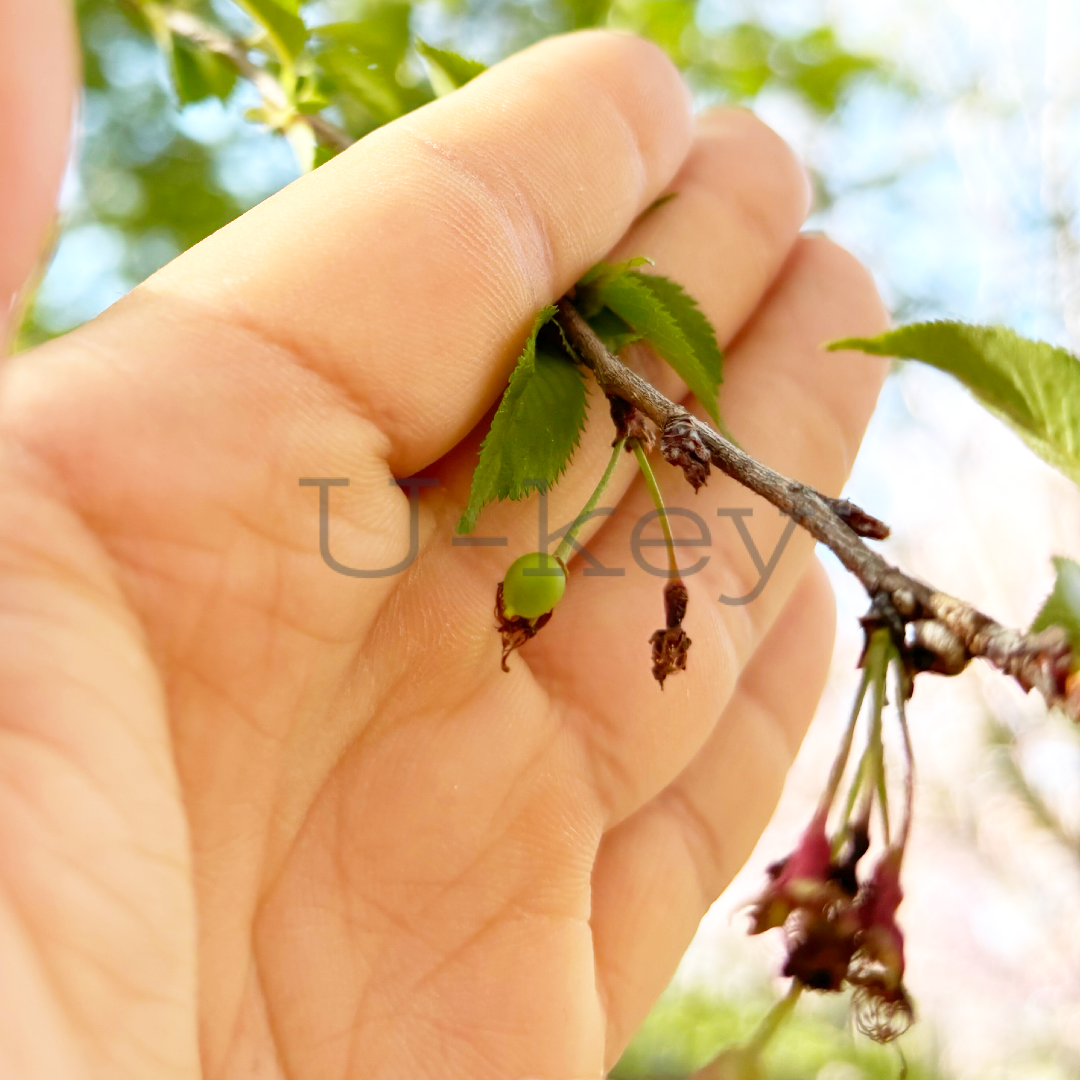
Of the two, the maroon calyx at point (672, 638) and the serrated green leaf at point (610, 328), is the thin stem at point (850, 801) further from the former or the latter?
the serrated green leaf at point (610, 328)

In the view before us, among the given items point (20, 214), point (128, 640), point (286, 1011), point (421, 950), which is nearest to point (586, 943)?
point (421, 950)

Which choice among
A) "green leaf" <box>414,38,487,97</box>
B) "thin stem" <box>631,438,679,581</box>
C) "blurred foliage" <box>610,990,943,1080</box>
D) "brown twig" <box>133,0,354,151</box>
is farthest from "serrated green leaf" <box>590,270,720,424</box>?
"blurred foliage" <box>610,990,943,1080</box>

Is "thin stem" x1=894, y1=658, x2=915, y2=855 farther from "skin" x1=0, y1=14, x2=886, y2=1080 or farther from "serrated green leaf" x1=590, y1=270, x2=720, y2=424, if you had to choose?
"skin" x1=0, y1=14, x2=886, y2=1080

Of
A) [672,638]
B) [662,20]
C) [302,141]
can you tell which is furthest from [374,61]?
[672,638]

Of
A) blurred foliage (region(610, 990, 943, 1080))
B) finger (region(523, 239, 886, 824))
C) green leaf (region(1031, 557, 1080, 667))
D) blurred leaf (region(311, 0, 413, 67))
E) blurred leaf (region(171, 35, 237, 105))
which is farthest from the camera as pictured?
blurred foliage (region(610, 990, 943, 1080))

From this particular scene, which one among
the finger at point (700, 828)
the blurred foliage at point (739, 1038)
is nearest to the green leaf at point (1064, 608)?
the finger at point (700, 828)

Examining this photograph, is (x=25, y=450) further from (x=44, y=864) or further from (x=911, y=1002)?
(x=911, y=1002)
